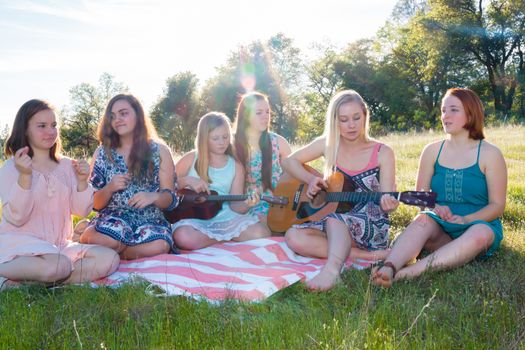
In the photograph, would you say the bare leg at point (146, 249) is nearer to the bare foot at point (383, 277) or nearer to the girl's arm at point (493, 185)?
the bare foot at point (383, 277)

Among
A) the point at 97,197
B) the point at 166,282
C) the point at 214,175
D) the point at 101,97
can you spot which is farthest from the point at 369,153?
the point at 101,97

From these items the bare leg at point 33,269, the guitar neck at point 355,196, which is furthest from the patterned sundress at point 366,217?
the bare leg at point 33,269

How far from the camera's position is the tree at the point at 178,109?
117 feet

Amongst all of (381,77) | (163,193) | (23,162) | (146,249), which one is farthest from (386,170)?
(381,77)

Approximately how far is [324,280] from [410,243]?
75 centimetres

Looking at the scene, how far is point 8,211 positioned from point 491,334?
318 cm

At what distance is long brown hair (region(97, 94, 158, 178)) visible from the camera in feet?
15.5

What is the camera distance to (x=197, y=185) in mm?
5051

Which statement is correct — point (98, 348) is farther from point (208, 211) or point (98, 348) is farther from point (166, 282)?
point (208, 211)

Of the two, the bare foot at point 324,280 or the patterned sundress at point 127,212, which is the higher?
the patterned sundress at point 127,212

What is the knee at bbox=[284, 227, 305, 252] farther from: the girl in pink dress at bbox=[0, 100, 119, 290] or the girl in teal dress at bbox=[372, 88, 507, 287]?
the girl in pink dress at bbox=[0, 100, 119, 290]

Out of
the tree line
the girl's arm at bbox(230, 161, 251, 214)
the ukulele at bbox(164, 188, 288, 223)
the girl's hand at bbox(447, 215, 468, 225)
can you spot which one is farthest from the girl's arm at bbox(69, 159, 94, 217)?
the tree line

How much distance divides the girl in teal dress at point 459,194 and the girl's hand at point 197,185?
6.09 feet

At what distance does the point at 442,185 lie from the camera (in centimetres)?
445
